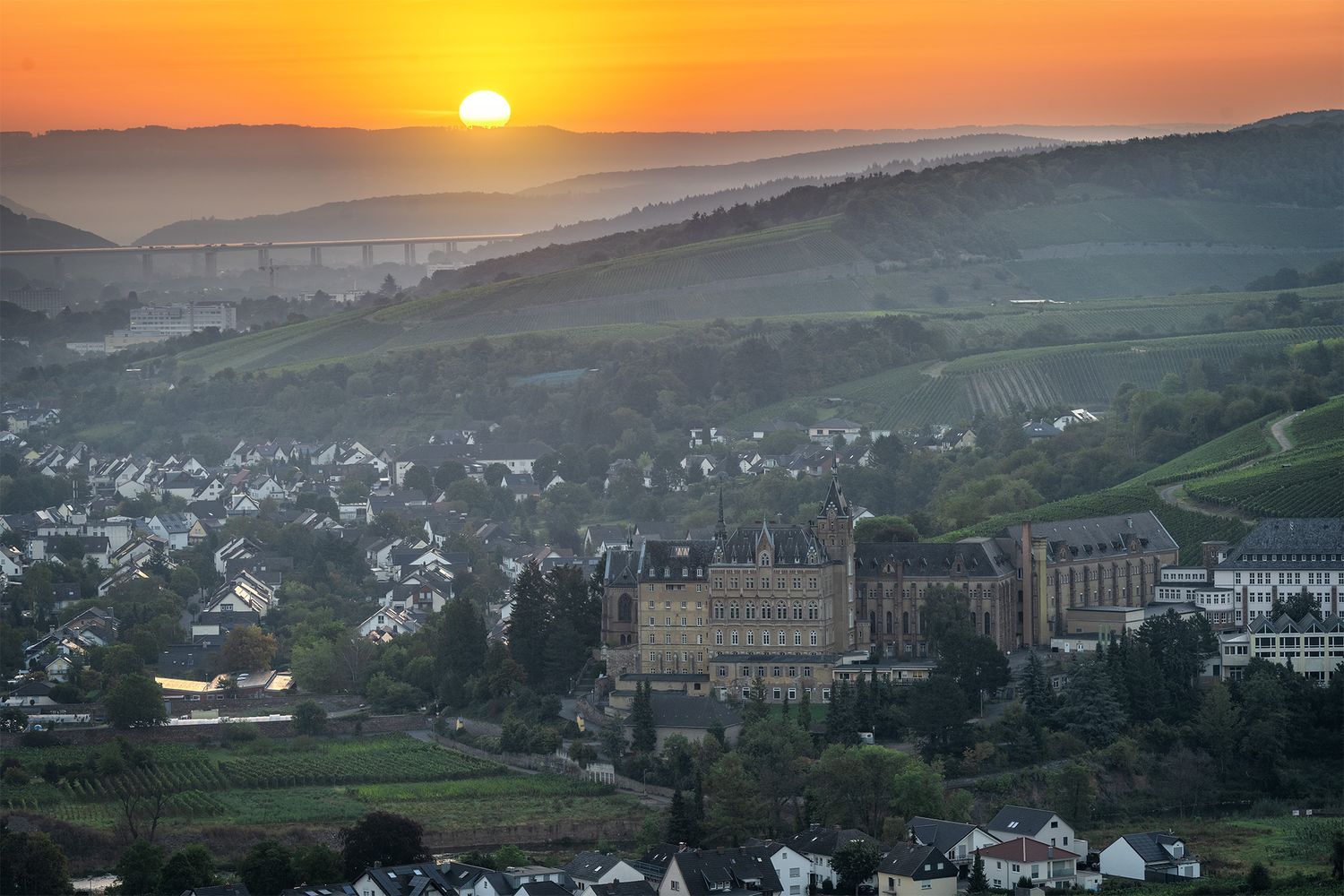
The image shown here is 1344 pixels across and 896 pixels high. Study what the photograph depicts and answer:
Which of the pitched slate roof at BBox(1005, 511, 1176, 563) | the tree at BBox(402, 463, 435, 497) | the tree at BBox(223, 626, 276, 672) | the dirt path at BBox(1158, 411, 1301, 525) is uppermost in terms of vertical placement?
the tree at BBox(402, 463, 435, 497)

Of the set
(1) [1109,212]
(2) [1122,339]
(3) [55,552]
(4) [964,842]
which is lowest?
(4) [964,842]

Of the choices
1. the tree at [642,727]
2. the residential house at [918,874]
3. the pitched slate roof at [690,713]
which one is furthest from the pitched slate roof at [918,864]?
the tree at [642,727]

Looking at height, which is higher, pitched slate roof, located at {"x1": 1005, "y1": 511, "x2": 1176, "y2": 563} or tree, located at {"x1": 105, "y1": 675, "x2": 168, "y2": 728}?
pitched slate roof, located at {"x1": 1005, "y1": 511, "x2": 1176, "y2": 563}

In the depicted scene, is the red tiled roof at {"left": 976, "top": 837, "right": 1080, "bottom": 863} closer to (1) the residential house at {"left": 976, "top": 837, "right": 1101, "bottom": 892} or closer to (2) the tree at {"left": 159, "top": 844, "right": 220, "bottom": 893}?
(1) the residential house at {"left": 976, "top": 837, "right": 1101, "bottom": 892}

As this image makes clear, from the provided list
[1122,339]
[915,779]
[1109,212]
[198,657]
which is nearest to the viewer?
[915,779]

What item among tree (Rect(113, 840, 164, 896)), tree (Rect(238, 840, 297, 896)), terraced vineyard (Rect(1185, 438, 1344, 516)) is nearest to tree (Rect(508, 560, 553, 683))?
tree (Rect(113, 840, 164, 896))

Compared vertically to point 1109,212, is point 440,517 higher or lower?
lower

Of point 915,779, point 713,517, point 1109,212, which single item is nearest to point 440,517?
point 713,517

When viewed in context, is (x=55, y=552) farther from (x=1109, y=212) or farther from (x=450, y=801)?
(x=1109, y=212)
